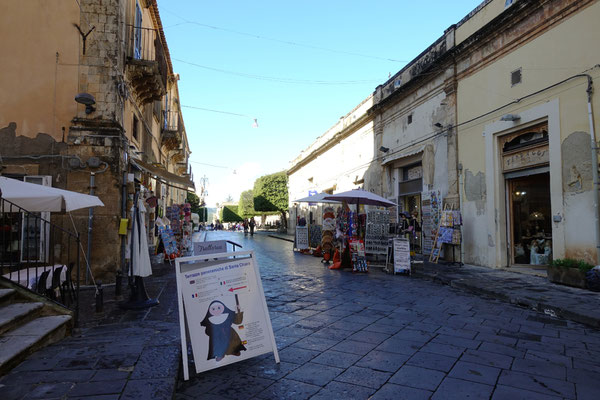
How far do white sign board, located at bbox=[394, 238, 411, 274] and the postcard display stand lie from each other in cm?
173

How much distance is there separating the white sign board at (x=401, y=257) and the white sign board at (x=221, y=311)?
7036 mm

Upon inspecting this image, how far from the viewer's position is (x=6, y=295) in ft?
14.1

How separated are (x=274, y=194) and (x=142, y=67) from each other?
105 feet

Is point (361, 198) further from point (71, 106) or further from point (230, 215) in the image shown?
point (230, 215)

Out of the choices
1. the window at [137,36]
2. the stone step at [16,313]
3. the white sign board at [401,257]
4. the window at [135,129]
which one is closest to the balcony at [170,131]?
the window at [135,129]

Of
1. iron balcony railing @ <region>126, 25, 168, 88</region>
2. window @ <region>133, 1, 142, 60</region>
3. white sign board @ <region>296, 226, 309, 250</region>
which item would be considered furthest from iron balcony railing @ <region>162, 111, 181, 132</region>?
white sign board @ <region>296, 226, 309, 250</region>

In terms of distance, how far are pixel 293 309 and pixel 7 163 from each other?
6.55m

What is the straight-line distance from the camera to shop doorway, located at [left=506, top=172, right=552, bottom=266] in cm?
945

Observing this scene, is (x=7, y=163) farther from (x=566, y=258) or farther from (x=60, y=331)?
(x=566, y=258)

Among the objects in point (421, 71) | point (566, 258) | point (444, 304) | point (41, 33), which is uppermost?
point (421, 71)

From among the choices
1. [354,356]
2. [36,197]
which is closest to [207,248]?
[36,197]

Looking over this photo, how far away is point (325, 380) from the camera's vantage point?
3178 mm

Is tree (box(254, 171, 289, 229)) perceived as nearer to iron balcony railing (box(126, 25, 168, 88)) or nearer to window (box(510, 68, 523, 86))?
iron balcony railing (box(126, 25, 168, 88))

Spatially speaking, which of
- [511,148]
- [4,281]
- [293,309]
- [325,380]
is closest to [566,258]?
[511,148]
